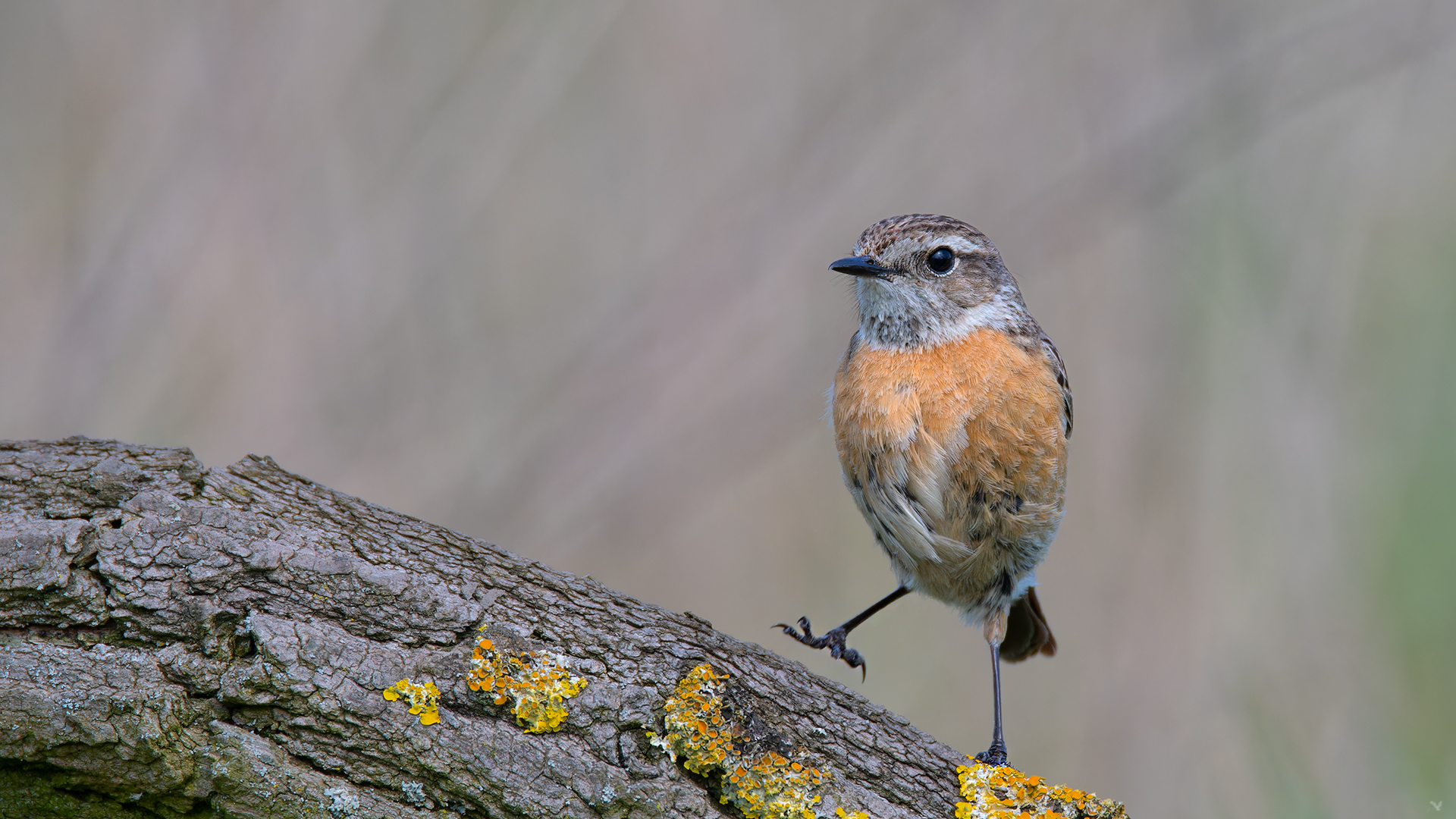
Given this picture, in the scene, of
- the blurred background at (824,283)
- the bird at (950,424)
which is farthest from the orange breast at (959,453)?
the blurred background at (824,283)

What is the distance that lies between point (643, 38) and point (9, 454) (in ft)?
13.6

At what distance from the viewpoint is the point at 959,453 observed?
3.63 meters

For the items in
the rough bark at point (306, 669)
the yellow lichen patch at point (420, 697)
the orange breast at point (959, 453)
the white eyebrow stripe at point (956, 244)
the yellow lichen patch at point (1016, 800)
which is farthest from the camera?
the white eyebrow stripe at point (956, 244)

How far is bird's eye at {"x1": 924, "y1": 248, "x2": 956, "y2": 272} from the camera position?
411 cm

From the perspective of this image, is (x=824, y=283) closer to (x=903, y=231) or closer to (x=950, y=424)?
(x=903, y=231)

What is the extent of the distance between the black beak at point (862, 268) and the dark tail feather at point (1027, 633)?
1.56m

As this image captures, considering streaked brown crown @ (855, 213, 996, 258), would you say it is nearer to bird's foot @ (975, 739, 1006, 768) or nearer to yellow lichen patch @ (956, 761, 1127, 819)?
bird's foot @ (975, 739, 1006, 768)

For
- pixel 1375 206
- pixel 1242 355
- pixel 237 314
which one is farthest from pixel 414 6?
pixel 1375 206

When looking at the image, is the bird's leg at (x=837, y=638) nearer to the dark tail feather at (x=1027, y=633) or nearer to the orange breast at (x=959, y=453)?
the orange breast at (x=959, y=453)

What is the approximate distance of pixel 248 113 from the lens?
5203 mm

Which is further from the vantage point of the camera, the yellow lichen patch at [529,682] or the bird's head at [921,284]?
the bird's head at [921,284]

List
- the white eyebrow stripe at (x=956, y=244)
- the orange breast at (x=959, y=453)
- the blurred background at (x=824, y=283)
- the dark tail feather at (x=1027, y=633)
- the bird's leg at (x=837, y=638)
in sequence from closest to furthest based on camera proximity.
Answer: the orange breast at (x=959, y=453) < the bird's leg at (x=837, y=638) < the white eyebrow stripe at (x=956, y=244) < the dark tail feather at (x=1027, y=633) < the blurred background at (x=824, y=283)

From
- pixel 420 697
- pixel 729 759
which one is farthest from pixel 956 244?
pixel 420 697

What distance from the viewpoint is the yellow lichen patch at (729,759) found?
2.26 m
